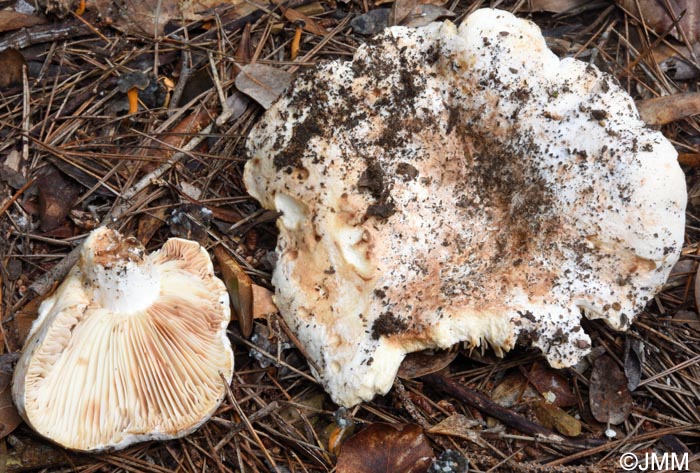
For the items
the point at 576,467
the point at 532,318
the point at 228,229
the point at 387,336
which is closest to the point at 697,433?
the point at 576,467

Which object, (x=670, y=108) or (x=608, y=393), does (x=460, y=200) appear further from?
(x=670, y=108)

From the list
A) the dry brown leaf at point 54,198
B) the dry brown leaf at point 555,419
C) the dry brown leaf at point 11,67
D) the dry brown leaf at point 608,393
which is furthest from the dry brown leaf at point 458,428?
the dry brown leaf at point 11,67

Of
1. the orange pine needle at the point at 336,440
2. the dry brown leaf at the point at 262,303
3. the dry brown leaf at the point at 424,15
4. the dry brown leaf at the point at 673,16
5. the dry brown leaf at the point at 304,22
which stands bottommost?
the orange pine needle at the point at 336,440

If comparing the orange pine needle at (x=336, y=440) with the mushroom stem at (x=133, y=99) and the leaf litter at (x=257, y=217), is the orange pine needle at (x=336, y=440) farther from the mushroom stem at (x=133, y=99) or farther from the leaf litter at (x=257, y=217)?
the mushroom stem at (x=133, y=99)

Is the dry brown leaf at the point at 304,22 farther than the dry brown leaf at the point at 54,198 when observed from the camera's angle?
Yes

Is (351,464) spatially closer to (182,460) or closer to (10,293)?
(182,460)

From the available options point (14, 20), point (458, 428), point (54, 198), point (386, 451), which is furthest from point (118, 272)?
point (14, 20)

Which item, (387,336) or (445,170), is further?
(445,170)

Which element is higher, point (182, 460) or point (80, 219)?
point (80, 219)
